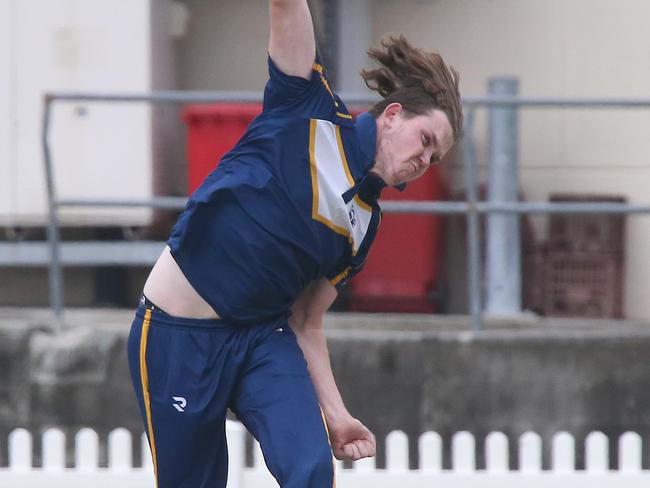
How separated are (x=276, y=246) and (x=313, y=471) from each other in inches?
22.5

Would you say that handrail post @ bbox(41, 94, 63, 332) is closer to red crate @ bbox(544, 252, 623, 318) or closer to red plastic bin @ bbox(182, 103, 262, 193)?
red plastic bin @ bbox(182, 103, 262, 193)

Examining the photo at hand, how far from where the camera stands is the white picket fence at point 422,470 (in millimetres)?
5301

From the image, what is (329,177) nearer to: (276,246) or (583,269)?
(276,246)

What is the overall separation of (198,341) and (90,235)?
4.57 meters

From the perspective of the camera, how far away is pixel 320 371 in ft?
12.3

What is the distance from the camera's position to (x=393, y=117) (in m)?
3.52

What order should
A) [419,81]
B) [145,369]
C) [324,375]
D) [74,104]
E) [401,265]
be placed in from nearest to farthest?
[419,81] → [145,369] → [324,375] → [74,104] → [401,265]

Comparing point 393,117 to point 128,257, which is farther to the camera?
point 128,257

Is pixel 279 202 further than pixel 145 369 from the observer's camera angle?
No

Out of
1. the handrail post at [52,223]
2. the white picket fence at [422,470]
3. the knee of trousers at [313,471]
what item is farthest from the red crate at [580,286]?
the knee of trousers at [313,471]

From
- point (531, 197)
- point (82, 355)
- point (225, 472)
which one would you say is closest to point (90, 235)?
point (82, 355)

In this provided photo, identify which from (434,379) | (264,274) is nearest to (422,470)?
Answer: (434,379)

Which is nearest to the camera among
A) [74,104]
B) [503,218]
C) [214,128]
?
[503,218]

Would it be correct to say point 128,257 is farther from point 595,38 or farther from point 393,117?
point 393,117
